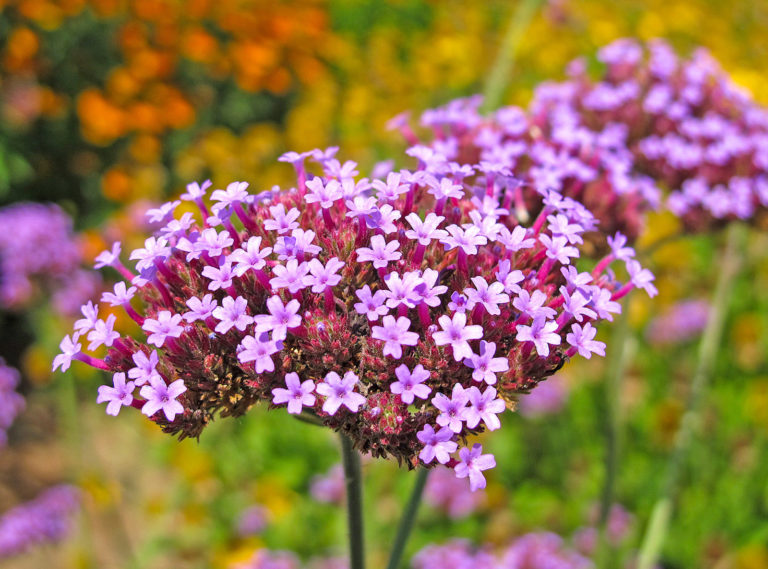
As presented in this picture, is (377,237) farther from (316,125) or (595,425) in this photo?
(316,125)

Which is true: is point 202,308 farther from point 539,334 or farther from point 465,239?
point 539,334

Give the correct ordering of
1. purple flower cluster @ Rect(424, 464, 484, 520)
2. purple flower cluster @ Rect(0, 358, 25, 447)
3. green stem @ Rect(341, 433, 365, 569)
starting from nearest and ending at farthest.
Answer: green stem @ Rect(341, 433, 365, 569) < purple flower cluster @ Rect(0, 358, 25, 447) < purple flower cluster @ Rect(424, 464, 484, 520)

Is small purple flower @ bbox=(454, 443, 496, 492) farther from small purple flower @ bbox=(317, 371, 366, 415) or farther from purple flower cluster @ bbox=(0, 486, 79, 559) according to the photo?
purple flower cluster @ bbox=(0, 486, 79, 559)

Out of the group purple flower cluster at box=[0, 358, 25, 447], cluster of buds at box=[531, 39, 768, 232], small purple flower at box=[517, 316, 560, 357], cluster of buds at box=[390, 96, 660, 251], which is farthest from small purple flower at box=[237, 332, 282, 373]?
purple flower cluster at box=[0, 358, 25, 447]

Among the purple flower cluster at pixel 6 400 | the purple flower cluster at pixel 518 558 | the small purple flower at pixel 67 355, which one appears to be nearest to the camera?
the small purple flower at pixel 67 355

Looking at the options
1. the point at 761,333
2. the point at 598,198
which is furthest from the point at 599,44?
the point at 598,198

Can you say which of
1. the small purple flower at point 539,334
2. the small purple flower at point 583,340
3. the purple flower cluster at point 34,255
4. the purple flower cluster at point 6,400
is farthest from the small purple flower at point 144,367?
the purple flower cluster at point 34,255

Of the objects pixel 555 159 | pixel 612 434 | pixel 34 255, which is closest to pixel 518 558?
pixel 612 434

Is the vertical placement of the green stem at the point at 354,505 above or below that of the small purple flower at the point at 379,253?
below

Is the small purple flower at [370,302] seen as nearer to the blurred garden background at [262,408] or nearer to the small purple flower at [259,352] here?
the small purple flower at [259,352]

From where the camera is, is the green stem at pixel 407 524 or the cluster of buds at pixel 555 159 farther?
the cluster of buds at pixel 555 159
